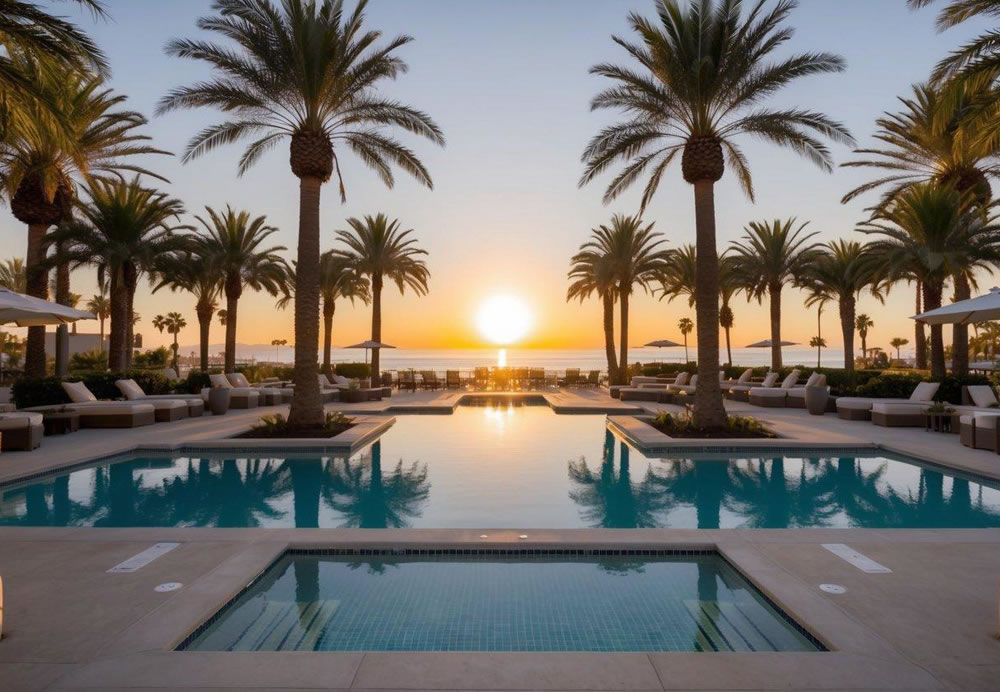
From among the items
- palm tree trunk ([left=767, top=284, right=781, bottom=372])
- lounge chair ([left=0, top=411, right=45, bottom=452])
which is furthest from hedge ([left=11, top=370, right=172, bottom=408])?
palm tree trunk ([left=767, top=284, right=781, bottom=372])

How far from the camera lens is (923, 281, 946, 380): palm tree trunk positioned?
66.8 ft

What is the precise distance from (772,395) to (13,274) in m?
54.1

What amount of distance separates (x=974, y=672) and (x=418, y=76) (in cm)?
1528

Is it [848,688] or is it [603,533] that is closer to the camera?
[848,688]

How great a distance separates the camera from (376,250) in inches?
1160

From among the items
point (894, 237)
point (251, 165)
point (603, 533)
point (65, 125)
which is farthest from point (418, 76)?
point (894, 237)

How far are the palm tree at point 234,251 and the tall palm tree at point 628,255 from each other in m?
16.4

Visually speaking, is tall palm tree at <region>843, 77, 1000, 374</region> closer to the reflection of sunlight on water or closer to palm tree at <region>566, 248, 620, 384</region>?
palm tree at <region>566, 248, 620, 384</region>

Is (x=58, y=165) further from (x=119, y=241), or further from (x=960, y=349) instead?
(x=960, y=349)

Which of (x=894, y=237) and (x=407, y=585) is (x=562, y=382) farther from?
(x=407, y=585)

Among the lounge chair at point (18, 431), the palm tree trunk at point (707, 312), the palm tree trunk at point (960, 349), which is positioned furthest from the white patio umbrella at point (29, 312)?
the palm tree trunk at point (960, 349)

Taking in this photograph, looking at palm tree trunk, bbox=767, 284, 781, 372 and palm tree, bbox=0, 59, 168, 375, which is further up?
palm tree, bbox=0, 59, 168, 375

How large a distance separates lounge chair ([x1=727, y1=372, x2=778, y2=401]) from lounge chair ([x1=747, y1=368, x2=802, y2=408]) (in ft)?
A: 3.13

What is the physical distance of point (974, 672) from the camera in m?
3.47
